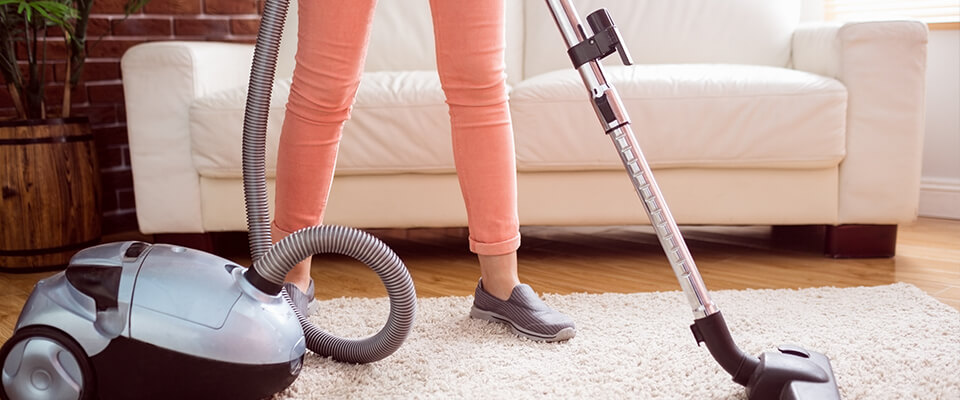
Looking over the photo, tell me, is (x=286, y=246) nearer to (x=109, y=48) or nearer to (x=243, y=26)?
(x=109, y=48)

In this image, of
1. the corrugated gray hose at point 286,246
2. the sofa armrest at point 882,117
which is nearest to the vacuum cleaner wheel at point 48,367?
the corrugated gray hose at point 286,246

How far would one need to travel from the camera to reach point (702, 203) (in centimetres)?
185

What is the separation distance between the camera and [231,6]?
8.57ft

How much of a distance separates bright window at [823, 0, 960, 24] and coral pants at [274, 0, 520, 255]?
1.76 meters

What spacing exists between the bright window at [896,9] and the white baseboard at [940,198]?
48 centimetres

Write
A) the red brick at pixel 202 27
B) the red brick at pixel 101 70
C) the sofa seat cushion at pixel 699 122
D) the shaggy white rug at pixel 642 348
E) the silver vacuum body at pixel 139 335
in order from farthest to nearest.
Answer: the red brick at pixel 202 27 → the red brick at pixel 101 70 → the sofa seat cushion at pixel 699 122 → the shaggy white rug at pixel 642 348 → the silver vacuum body at pixel 139 335

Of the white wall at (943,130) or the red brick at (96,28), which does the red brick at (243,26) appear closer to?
the red brick at (96,28)

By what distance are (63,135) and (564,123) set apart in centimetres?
118

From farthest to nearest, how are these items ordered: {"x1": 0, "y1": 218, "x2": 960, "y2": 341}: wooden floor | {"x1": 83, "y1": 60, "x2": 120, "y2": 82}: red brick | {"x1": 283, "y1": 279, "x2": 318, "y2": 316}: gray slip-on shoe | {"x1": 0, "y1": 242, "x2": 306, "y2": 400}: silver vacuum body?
{"x1": 83, "y1": 60, "x2": 120, "y2": 82}: red brick
{"x1": 0, "y1": 218, "x2": 960, "y2": 341}: wooden floor
{"x1": 283, "y1": 279, "x2": 318, "y2": 316}: gray slip-on shoe
{"x1": 0, "y1": 242, "x2": 306, "y2": 400}: silver vacuum body

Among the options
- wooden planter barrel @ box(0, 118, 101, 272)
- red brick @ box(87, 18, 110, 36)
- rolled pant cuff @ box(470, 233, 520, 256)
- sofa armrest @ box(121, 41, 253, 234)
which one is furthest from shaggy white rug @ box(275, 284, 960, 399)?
red brick @ box(87, 18, 110, 36)

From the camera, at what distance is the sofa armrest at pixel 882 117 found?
5.85ft

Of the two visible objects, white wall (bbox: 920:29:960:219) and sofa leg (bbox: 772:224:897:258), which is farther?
white wall (bbox: 920:29:960:219)

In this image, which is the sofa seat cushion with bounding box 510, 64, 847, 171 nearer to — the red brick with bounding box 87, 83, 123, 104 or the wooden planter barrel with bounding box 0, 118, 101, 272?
the wooden planter barrel with bounding box 0, 118, 101, 272

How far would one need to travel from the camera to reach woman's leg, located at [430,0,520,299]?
1.11 metres
